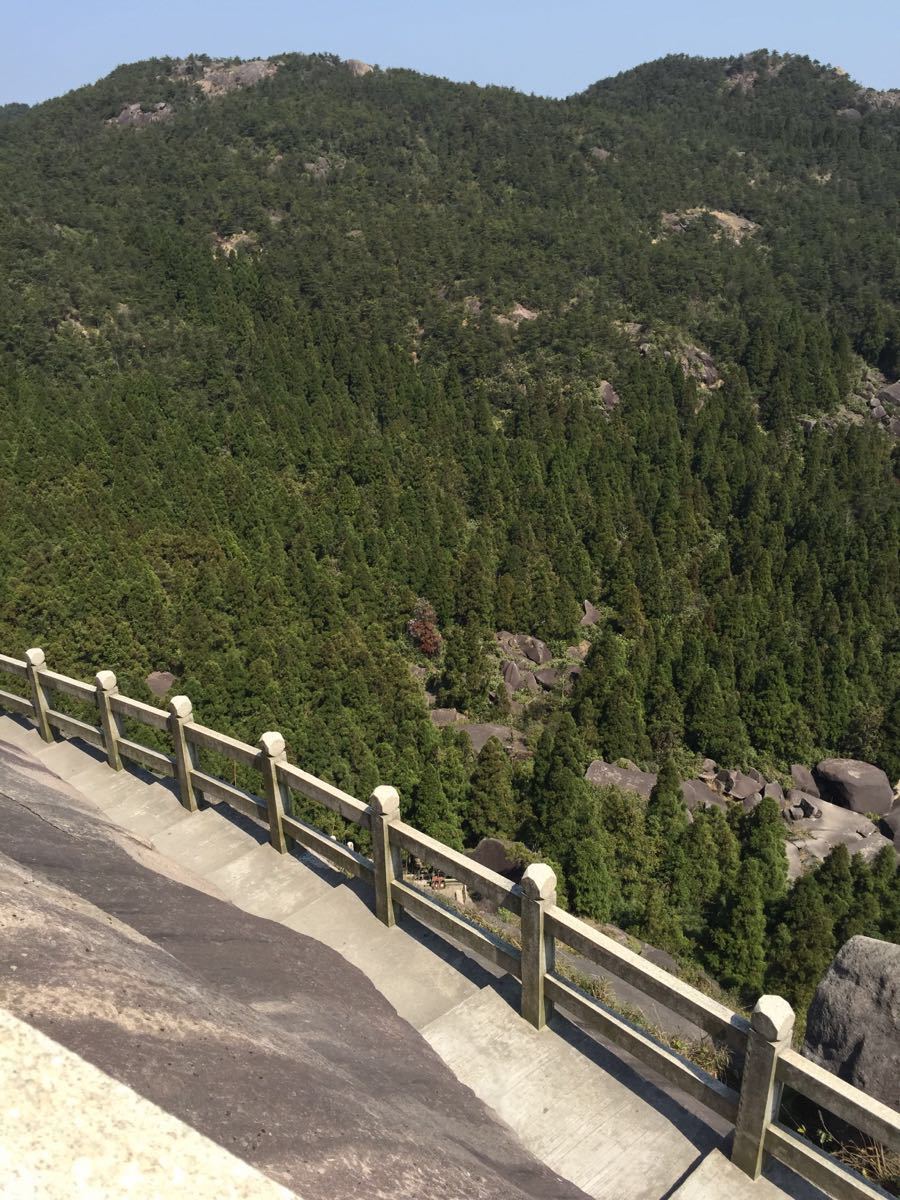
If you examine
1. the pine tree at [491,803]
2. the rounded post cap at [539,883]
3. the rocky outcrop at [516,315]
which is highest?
the rounded post cap at [539,883]

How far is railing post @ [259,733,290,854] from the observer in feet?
26.3

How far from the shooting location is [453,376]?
72250 millimetres

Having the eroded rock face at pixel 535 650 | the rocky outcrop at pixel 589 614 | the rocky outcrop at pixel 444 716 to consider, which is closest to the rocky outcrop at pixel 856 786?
the eroded rock face at pixel 535 650

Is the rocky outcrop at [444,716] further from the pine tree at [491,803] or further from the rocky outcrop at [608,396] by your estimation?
the rocky outcrop at [608,396]

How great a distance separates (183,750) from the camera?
9172mm

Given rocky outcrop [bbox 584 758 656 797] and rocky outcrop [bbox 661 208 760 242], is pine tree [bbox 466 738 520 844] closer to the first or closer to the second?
rocky outcrop [bbox 584 758 656 797]

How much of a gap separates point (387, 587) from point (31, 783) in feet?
117

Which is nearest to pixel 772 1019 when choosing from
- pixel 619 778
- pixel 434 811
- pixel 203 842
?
pixel 203 842

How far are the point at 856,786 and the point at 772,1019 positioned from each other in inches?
1316

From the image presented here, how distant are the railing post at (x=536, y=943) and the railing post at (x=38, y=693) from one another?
7.49 m

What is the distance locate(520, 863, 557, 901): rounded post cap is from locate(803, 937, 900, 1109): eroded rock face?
132 inches

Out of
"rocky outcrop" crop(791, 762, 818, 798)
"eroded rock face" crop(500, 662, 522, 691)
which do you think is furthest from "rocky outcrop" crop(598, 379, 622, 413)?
"rocky outcrop" crop(791, 762, 818, 798)

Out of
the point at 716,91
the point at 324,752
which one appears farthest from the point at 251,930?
the point at 716,91

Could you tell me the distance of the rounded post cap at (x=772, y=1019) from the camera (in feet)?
15.4
